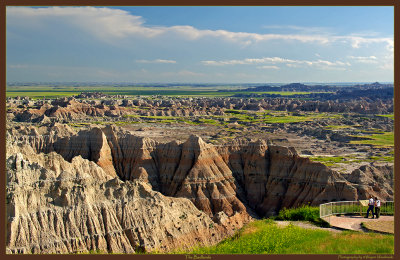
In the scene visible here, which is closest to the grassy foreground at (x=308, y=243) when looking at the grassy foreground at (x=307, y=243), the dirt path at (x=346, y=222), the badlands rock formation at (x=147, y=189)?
the grassy foreground at (x=307, y=243)

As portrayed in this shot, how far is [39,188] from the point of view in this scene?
27953 millimetres

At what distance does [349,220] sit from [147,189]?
18036 millimetres

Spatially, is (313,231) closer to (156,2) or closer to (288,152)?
(156,2)

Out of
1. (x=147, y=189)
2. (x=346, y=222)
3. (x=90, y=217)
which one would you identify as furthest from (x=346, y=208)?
(x=90, y=217)

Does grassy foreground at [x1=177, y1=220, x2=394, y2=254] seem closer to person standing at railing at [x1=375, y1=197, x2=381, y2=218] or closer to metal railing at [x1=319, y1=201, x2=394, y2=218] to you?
metal railing at [x1=319, y1=201, x2=394, y2=218]

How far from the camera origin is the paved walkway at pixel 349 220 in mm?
23367

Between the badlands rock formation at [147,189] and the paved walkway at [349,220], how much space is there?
11.8 metres

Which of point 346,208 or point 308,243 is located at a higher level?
point 346,208

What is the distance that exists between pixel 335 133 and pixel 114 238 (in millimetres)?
109350

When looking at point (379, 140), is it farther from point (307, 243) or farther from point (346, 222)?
point (307, 243)

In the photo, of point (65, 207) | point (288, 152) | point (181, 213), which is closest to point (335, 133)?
point (288, 152)

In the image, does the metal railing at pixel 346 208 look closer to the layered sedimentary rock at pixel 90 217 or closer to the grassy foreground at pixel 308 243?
the grassy foreground at pixel 308 243

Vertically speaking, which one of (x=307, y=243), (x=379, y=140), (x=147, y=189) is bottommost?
(x=379, y=140)

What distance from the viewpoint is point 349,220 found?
2458 centimetres
